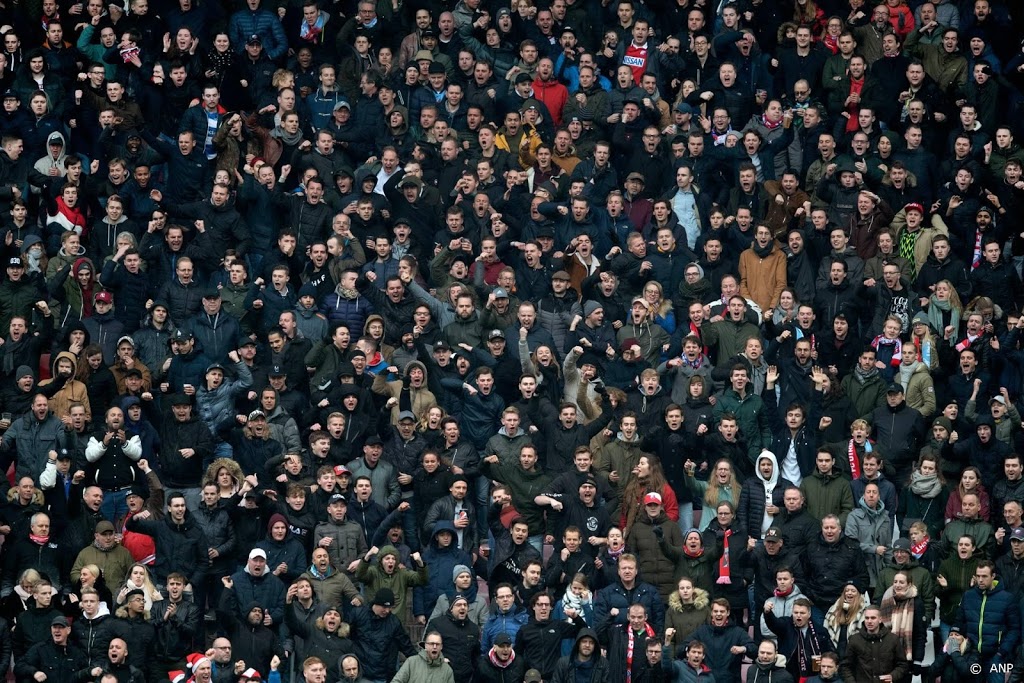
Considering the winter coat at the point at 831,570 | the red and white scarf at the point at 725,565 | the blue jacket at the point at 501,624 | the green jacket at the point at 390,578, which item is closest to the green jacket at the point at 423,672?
the blue jacket at the point at 501,624

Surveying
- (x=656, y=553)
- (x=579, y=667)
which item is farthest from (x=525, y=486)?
(x=579, y=667)

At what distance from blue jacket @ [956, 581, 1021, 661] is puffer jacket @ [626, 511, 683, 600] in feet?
9.58

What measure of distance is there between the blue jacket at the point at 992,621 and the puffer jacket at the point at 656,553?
2.92 m

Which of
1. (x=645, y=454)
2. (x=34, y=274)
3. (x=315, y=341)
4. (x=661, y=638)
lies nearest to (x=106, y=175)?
(x=34, y=274)

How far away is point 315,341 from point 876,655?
750cm

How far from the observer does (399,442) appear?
25547mm

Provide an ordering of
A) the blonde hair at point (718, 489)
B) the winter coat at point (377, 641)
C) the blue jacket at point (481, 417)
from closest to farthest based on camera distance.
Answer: the winter coat at point (377, 641) → the blonde hair at point (718, 489) → the blue jacket at point (481, 417)

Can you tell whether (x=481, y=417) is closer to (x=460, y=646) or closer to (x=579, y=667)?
(x=460, y=646)

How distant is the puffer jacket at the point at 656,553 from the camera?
24344 millimetres

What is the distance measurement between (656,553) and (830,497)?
2.07 metres

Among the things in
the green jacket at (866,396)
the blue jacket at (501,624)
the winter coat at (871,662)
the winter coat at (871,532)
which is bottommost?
the winter coat at (871,662)

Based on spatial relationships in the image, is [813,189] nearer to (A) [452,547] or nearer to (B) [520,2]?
(B) [520,2]

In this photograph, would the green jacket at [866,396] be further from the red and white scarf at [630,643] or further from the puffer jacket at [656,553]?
the red and white scarf at [630,643]

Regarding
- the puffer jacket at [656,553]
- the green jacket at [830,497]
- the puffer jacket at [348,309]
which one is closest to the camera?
the puffer jacket at [656,553]
